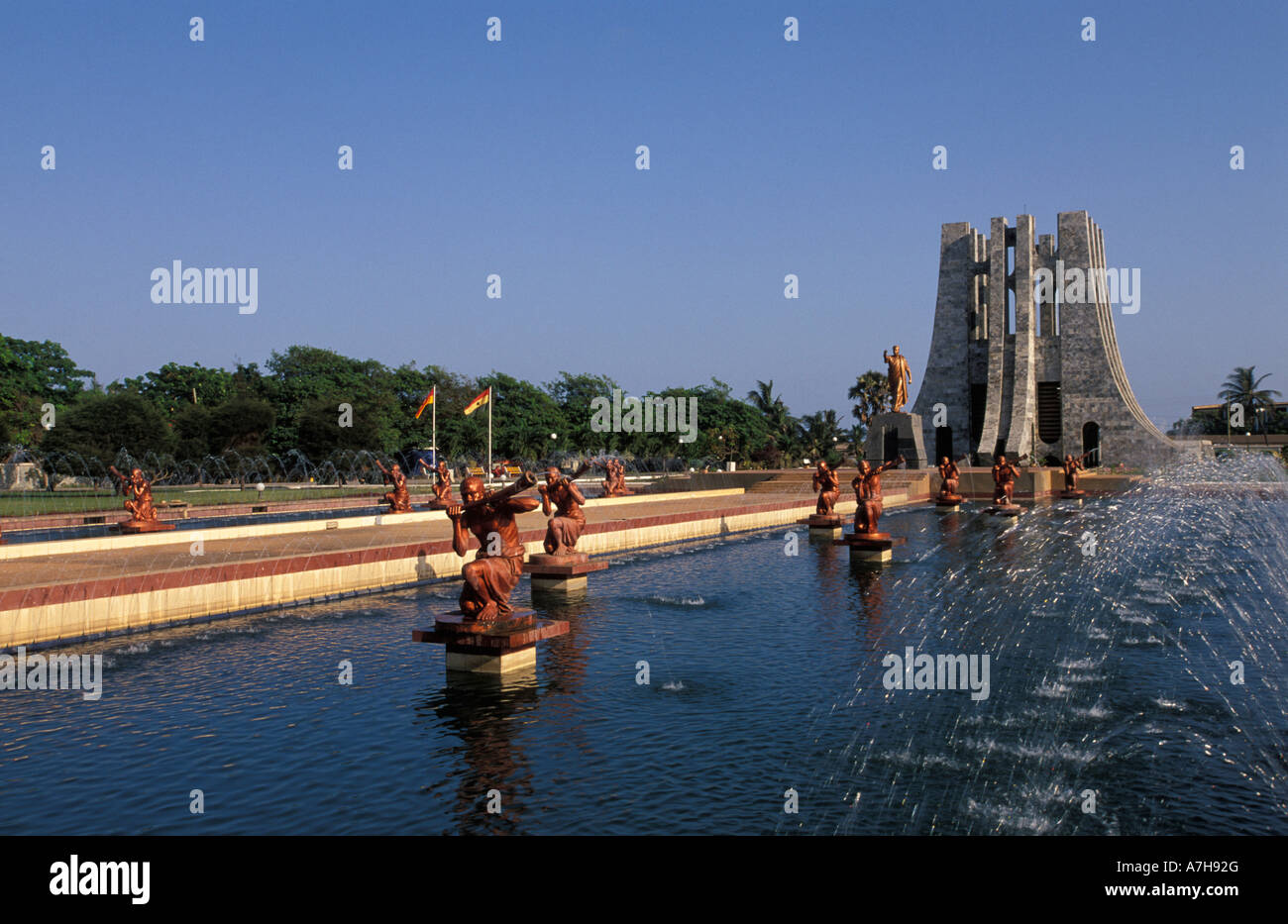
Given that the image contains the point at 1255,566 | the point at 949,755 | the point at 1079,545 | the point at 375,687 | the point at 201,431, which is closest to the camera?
the point at 949,755

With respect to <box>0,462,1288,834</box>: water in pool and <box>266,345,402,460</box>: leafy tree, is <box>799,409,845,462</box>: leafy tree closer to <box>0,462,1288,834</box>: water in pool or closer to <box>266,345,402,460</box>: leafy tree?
<box>266,345,402,460</box>: leafy tree

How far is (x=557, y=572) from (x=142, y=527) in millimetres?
11049

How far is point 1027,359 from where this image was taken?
2200 inches

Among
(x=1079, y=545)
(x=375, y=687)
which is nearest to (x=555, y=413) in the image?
(x=1079, y=545)

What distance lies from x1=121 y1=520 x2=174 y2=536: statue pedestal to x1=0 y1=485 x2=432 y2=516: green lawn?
7.35 meters

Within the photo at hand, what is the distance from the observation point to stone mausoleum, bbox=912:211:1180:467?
5394cm

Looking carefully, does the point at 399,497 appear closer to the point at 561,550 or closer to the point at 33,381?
the point at 561,550

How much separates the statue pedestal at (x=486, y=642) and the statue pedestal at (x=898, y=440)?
37291 mm

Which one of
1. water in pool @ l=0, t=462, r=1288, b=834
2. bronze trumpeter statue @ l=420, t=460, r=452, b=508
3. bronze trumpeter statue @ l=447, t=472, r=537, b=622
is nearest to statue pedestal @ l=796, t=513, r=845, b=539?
bronze trumpeter statue @ l=420, t=460, r=452, b=508

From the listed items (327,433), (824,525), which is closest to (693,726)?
(824,525)

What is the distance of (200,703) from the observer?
7996mm

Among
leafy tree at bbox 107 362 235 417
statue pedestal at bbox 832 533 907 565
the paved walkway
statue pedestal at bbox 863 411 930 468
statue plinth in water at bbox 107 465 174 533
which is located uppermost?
leafy tree at bbox 107 362 235 417
